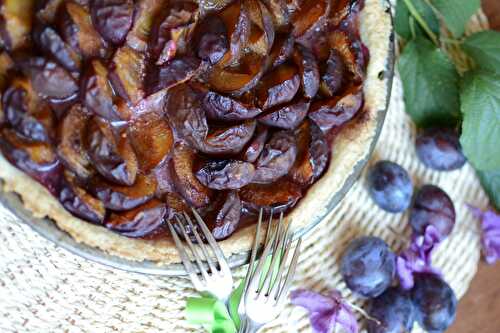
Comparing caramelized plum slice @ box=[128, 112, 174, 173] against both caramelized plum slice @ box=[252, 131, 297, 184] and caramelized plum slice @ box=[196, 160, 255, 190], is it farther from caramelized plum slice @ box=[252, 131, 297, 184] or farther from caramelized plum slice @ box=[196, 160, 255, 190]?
caramelized plum slice @ box=[252, 131, 297, 184]

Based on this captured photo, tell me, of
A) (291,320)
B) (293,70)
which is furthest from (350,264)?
(293,70)

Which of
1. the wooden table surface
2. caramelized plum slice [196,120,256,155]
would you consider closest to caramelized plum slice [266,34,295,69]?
caramelized plum slice [196,120,256,155]

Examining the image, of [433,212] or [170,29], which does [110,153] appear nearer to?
Result: [170,29]

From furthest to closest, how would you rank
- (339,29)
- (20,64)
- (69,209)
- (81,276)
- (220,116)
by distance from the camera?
(81,276)
(339,29)
(220,116)
(69,209)
(20,64)

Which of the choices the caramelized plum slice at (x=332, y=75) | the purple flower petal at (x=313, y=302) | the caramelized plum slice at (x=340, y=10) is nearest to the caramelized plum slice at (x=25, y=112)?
the caramelized plum slice at (x=332, y=75)

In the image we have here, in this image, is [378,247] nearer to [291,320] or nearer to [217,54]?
[291,320]

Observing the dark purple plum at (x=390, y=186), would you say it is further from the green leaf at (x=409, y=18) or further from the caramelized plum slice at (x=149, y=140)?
the caramelized plum slice at (x=149, y=140)

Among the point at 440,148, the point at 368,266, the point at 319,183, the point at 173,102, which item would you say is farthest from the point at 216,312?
the point at 440,148
